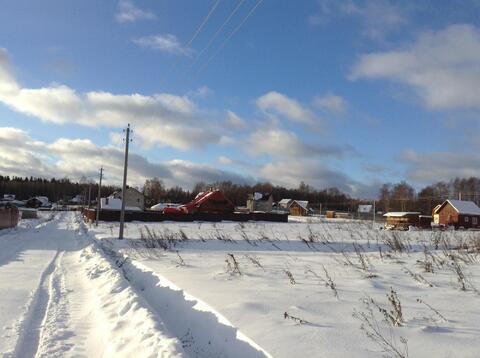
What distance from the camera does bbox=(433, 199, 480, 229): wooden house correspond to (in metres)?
59.0

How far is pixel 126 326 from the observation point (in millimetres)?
6445

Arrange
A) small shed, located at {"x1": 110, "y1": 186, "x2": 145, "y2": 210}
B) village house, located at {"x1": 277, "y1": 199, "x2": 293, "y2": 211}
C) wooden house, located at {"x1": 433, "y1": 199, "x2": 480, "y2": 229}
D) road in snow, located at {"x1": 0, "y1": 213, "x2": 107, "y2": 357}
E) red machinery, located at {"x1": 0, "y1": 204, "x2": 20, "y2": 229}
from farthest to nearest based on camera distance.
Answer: village house, located at {"x1": 277, "y1": 199, "x2": 293, "y2": 211}, small shed, located at {"x1": 110, "y1": 186, "x2": 145, "y2": 210}, wooden house, located at {"x1": 433, "y1": 199, "x2": 480, "y2": 229}, red machinery, located at {"x1": 0, "y1": 204, "x2": 20, "y2": 229}, road in snow, located at {"x1": 0, "y1": 213, "x2": 107, "y2": 357}

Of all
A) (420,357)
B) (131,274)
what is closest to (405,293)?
(420,357)

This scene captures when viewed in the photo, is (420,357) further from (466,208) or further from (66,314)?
(466,208)

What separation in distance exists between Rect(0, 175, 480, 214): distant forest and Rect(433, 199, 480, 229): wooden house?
56122 millimetres

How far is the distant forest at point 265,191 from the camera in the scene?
130000 millimetres

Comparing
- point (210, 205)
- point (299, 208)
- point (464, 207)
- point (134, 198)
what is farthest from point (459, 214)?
point (134, 198)

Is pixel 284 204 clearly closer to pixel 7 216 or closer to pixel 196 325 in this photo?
pixel 7 216

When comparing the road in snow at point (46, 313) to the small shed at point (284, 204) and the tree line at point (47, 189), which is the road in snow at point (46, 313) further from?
the tree line at point (47, 189)

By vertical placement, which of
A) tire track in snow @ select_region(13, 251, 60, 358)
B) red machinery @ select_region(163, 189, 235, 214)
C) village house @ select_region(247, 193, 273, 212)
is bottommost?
tire track in snow @ select_region(13, 251, 60, 358)

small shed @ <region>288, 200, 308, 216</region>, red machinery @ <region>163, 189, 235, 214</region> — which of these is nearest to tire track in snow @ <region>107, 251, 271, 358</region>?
red machinery @ <region>163, 189, 235, 214</region>

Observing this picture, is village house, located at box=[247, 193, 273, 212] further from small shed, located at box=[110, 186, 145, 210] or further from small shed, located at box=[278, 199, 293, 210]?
small shed, located at box=[110, 186, 145, 210]

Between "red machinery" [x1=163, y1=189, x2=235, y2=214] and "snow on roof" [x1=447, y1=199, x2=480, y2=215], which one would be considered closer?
"snow on roof" [x1=447, y1=199, x2=480, y2=215]

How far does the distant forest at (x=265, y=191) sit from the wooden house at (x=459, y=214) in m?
56.1
